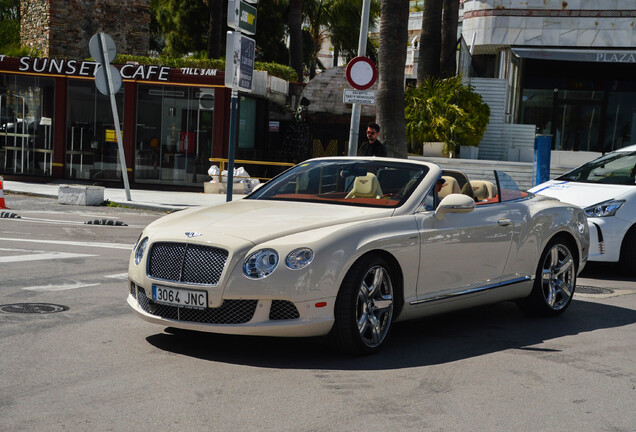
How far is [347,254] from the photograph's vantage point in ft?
A: 19.1

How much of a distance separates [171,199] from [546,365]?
52.0ft

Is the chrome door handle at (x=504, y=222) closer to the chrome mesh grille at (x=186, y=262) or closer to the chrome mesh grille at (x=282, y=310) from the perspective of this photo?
the chrome mesh grille at (x=282, y=310)

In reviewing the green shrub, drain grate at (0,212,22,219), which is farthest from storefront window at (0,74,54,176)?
the green shrub

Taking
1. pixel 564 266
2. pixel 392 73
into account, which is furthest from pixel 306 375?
pixel 392 73

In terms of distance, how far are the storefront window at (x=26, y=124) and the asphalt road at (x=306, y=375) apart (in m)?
17.9

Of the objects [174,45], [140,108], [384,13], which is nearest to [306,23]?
[174,45]

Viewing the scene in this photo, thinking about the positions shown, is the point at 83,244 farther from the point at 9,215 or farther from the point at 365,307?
the point at 365,307

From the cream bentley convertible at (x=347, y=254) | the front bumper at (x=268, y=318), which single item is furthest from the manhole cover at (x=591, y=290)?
the front bumper at (x=268, y=318)

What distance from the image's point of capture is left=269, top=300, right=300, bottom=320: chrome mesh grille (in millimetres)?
5680

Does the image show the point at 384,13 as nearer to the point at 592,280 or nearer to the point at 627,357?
the point at 592,280

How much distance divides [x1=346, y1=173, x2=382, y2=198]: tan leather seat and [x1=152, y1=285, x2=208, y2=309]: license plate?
1.68 metres

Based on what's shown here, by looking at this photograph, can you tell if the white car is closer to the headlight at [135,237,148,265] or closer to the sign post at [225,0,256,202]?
the sign post at [225,0,256,202]

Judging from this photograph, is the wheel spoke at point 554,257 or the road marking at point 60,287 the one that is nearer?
the wheel spoke at point 554,257

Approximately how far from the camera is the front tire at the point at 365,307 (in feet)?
19.1
